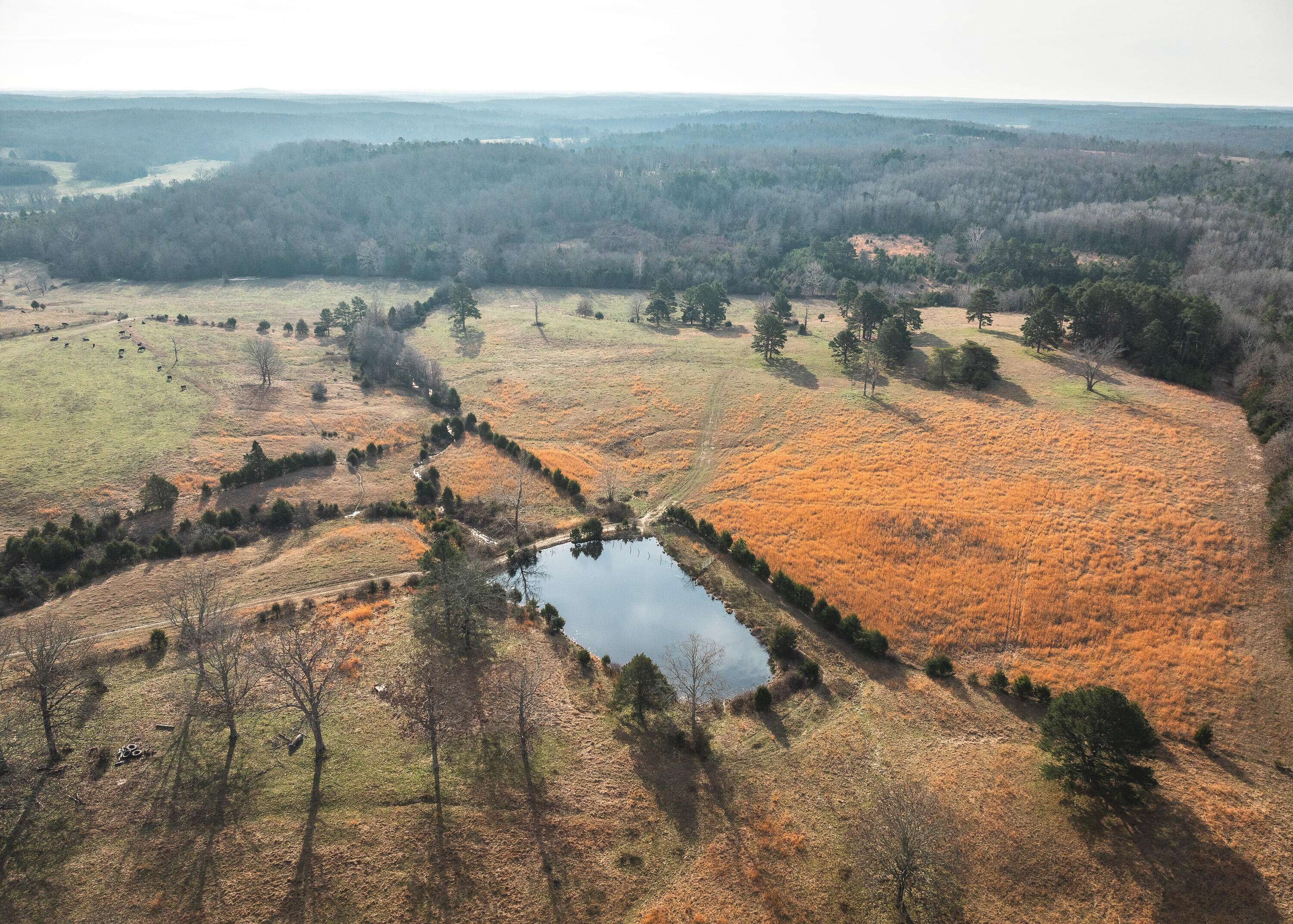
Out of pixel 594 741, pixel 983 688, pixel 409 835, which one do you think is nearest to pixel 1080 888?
pixel 983 688

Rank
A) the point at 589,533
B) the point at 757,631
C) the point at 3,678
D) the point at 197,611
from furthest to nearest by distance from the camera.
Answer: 1. the point at 589,533
2. the point at 757,631
3. the point at 197,611
4. the point at 3,678

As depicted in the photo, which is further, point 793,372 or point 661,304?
point 661,304

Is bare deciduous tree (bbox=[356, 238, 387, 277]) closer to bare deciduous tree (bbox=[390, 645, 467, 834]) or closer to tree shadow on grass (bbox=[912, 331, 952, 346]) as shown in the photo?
tree shadow on grass (bbox=[912, 331, 952, 346])

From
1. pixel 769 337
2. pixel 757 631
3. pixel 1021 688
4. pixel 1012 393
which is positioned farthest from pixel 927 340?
pixel 1021 688

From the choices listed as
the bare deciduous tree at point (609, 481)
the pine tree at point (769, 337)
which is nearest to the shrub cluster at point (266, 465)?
the bare deciduous tree at point (609, 481)

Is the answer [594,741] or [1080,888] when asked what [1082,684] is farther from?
[594,741]

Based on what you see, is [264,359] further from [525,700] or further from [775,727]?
[775,727]

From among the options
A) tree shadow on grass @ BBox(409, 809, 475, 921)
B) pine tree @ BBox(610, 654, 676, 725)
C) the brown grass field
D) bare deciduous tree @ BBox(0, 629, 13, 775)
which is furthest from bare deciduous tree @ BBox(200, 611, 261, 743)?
pine tree @ BBox(610, 654, 676, 725)
